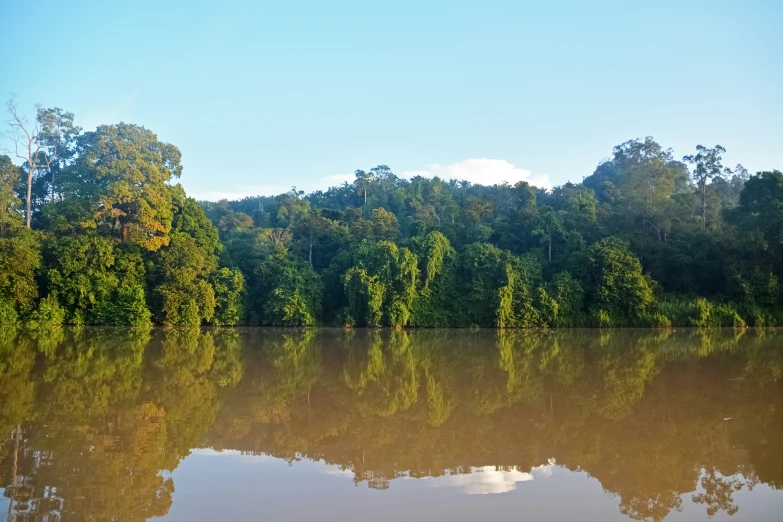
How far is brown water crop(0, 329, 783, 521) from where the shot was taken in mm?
4652

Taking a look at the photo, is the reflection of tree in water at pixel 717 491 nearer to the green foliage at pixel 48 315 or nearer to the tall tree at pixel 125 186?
→ the green foliage at pixel 48 315

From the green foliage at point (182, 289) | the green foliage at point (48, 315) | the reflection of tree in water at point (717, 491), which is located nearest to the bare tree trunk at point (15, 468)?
the reflection of tree in water at point (717, 491)

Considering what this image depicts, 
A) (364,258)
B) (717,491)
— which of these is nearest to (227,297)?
(364,258)

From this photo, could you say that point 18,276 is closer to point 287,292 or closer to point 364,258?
point 287,292

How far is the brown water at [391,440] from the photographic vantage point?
183 inches

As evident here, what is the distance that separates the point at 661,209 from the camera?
1131 inches

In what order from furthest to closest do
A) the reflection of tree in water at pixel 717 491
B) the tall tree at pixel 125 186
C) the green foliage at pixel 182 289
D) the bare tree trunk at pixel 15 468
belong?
the tall tree at pixel 125 186 < the green foliage at pixel 182 289 < the reflection of tree in water at pixel 717 491 < the bare tree trunk at pixel 15 468

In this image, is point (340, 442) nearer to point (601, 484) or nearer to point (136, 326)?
point (601, 484)

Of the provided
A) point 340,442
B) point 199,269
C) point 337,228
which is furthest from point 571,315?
point 340,442

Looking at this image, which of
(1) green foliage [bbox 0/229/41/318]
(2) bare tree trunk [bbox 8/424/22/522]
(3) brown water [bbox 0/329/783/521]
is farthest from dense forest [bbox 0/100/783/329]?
(2) bare tree trunk [bbox 8/424/22/522]

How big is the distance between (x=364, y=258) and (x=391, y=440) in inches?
823

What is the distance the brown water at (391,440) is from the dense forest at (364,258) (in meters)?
12.1

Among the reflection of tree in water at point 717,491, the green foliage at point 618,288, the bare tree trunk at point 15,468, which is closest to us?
the bare tree trunk at point 15,468

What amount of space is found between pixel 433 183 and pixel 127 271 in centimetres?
2498
